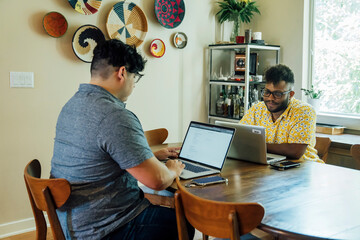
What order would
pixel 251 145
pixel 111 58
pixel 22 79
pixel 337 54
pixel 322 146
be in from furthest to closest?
pixel 337 54 < pixel 22 79 < pixel 322 146 < pixel 251 145 < pixel 111 58

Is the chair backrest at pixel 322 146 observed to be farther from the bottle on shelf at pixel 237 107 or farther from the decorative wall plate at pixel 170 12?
the decorative wall plate at pixel 170 12

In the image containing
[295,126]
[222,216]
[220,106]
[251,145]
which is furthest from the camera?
[220,106]

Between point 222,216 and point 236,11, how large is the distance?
2.89 metres

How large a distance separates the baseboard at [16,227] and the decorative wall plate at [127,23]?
5.43 ft

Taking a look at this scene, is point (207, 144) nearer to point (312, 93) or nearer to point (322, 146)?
point (322, 146)

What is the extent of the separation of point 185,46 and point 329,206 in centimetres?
255

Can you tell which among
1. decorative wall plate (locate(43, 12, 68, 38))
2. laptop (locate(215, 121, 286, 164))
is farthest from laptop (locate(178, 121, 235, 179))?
decorative wall plate (locate(43, 12, 68, 38))

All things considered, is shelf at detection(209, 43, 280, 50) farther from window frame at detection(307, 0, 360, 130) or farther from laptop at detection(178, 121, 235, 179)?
laptop at detection(178, 121, 235, 179)

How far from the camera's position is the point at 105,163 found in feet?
5.10

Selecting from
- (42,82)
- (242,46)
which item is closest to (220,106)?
(242,46)

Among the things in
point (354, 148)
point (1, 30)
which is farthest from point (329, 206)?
point (1, 30)

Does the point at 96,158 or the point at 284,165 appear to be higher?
the point at 96,158

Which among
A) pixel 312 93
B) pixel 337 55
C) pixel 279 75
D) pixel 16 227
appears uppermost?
pixel 337 55

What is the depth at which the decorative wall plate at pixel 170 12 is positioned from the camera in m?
3.45
